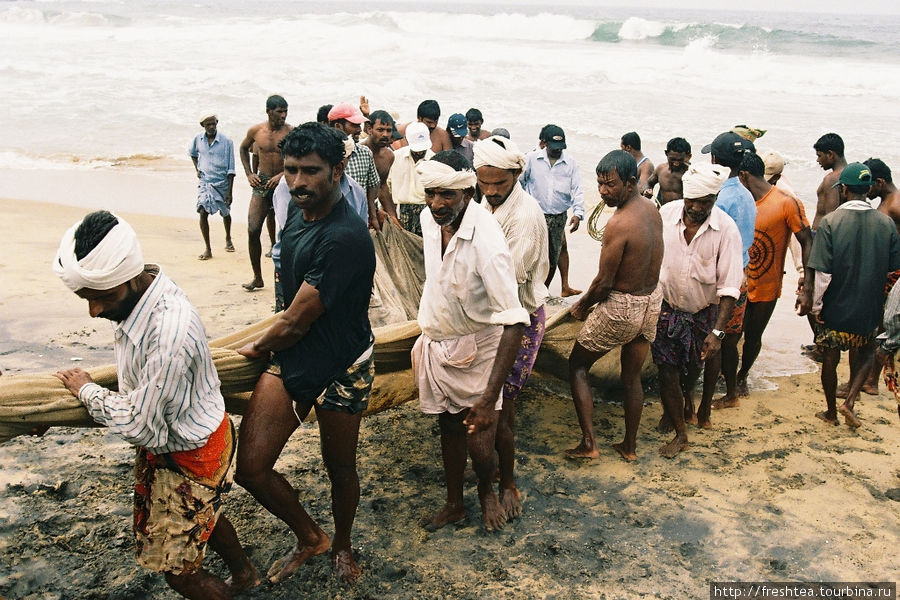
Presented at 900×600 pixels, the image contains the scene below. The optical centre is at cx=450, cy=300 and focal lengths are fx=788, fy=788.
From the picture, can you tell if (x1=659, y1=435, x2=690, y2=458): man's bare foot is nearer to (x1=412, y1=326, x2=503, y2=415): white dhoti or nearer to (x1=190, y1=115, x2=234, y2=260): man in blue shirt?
(x1=412, y1=326, x2=503, y2=415): white dhoti

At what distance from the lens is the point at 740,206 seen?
5.20m

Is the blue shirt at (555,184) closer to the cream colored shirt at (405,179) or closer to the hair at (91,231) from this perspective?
the cream colored shirt at (405,179)

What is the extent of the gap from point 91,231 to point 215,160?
663 cm

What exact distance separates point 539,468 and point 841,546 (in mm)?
1562

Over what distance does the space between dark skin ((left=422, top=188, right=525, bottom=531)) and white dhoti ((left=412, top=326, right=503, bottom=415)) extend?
0.26 ft

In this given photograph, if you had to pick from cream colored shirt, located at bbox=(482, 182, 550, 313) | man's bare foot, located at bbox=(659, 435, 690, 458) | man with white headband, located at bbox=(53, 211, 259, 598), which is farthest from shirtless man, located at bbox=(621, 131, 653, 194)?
man with white headband, located at bbox=(53, 211, 259, 598)

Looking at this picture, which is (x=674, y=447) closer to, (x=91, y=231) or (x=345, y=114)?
(x=91, y=231)

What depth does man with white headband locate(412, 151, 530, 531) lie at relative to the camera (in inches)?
131

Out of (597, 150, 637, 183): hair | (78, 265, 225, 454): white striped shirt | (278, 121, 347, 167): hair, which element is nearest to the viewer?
(78, 265, 225, 454): white striped shirt

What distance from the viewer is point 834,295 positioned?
16.7ft

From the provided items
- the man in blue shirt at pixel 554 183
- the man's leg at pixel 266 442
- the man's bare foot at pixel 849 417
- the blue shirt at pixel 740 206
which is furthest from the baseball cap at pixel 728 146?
the man's leg at pixel 266 442

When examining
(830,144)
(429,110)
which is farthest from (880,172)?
(429,110)

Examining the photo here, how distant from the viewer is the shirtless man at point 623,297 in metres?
4.33

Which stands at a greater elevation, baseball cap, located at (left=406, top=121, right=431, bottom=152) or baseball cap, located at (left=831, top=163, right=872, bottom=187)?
baseball cap, located at (left=831, top=163, right=872, bottom=187)
